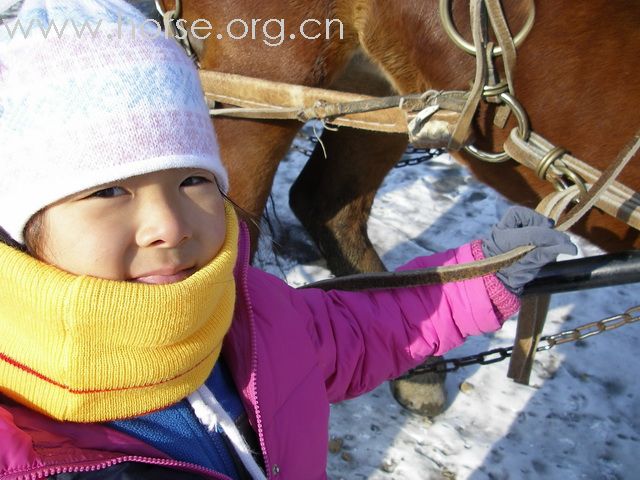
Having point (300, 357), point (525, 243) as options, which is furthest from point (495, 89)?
point (300, 357)

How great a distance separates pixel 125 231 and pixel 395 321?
2.03ft

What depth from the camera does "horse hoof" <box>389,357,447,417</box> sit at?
2.01 m

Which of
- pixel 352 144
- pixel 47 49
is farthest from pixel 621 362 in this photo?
pixel 47 49

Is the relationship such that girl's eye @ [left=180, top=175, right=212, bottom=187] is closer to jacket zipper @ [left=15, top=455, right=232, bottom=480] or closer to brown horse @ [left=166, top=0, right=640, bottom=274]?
jacket zipper @ [left=15, top=455, right=232, bottom=480]

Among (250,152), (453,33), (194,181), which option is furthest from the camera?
(250,152)

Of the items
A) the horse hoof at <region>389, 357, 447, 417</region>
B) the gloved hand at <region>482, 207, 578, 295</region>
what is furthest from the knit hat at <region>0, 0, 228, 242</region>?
the horse hoof at <region>389, 357, 447, 417</region>

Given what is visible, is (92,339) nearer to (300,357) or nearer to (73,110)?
(73,110)

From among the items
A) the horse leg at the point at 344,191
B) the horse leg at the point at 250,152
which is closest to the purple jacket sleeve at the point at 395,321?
the horse leg at the point at 250,152

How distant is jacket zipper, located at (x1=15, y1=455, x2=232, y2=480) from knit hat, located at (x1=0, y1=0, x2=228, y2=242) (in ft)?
0.89

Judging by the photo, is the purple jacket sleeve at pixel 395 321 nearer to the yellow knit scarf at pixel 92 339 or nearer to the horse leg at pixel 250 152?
the yellow knit scarf at pixel 92 339

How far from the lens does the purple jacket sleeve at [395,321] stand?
1.12 m

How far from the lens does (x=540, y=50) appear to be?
1252mm

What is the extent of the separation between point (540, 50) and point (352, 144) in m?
0.92

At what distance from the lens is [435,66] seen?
4.54ft
